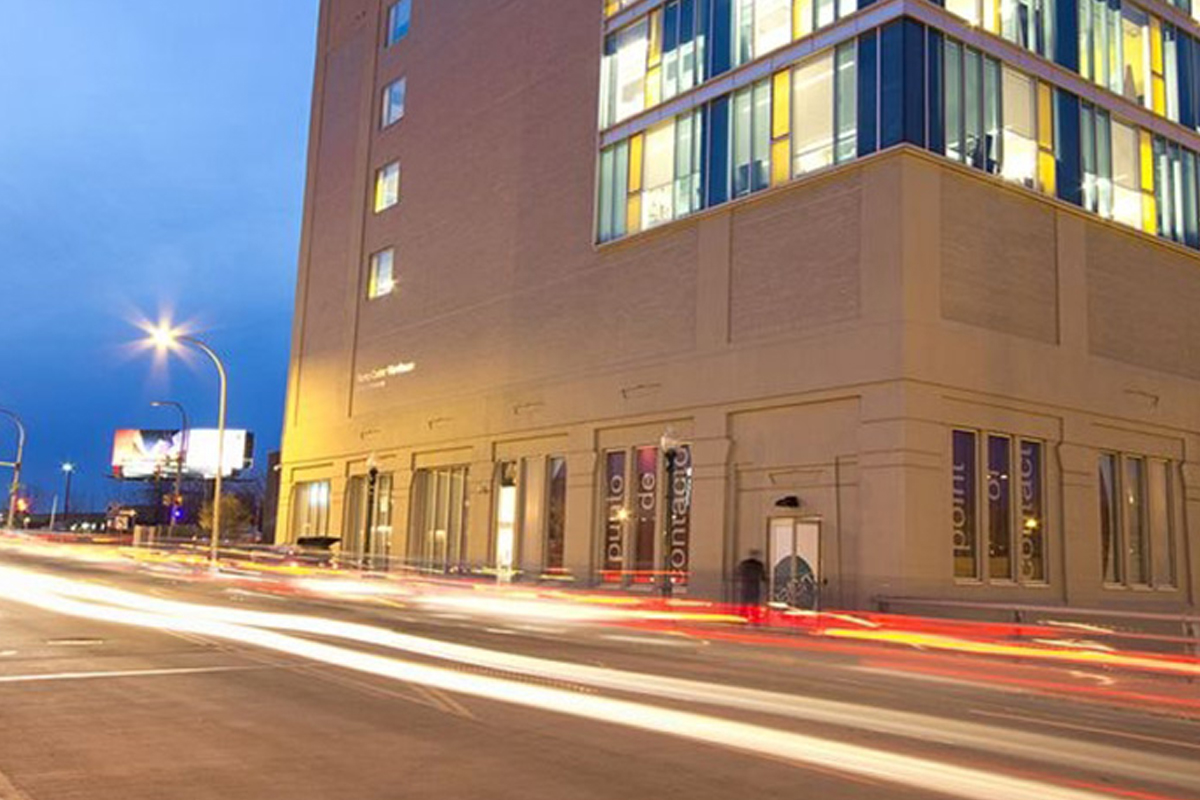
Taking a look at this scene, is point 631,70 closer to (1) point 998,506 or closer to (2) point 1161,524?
(1) point 998,506

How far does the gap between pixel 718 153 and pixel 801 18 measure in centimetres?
420

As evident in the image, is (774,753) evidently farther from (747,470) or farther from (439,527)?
(439,527)

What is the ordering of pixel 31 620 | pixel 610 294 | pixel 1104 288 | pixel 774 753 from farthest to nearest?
pixel 610 294 < pixel 1104 288 < pixel 31 620 < pixel 774 753

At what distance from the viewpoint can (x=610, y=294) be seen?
35.1m

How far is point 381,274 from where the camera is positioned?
161 ft

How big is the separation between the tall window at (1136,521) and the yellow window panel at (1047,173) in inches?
286

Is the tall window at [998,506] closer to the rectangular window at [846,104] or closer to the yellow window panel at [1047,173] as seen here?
the yellow window panel at [1047,173]

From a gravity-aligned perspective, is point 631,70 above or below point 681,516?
above

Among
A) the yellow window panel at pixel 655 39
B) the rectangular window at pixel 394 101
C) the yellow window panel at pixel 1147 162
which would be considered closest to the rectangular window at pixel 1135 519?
the yellow window panel at pixel 1147 162

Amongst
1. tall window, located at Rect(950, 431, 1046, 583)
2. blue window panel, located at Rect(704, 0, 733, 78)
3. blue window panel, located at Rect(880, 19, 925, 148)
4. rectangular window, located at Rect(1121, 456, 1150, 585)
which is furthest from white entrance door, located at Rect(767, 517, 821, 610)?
blue window panel, located at Rect(704, 0, 733, 78)

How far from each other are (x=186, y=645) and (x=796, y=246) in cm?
1822

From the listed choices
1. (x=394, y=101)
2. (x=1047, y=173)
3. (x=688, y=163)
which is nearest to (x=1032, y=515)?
(x=1047, y=173)

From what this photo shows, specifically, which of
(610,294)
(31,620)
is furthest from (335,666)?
(610,294)

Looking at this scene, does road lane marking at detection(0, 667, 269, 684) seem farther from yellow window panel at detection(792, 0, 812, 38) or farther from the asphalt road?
yellow window panel at detection(792, 0, 812, 38)
